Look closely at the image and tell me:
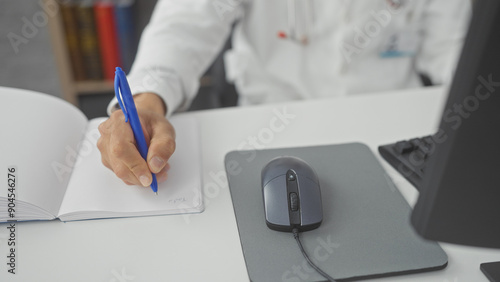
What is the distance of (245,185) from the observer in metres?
0.62

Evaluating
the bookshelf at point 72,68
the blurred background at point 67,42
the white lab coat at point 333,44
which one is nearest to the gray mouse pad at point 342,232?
the white lab coat at point 333,44

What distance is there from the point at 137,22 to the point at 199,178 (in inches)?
59.2

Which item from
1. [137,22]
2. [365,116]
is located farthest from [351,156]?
[137,22]

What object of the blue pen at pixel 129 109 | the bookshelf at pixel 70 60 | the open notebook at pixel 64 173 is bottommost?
the bookshelf at pixel 70 60

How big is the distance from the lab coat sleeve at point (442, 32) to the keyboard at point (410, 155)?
49cm

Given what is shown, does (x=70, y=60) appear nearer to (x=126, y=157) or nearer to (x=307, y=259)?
(x=126, y=157)

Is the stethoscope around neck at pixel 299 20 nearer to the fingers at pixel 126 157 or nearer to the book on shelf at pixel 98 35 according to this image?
the fingers at pixel 126 157

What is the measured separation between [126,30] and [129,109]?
57.2 inches

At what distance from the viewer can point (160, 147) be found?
0.60 metres

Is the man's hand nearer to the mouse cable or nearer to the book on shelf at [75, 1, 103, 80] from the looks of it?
the mouse cable

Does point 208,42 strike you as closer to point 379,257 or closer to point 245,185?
point 245,185

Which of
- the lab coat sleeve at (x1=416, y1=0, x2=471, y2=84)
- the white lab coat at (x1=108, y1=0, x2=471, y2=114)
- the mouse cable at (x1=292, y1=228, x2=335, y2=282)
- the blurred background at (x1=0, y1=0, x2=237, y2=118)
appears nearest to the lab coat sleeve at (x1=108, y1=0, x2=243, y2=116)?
the white lab coat at (x1=108, y1=0, x2=471, y2=114)

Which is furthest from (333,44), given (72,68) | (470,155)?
(72,68)

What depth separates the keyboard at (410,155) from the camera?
0.64 m
